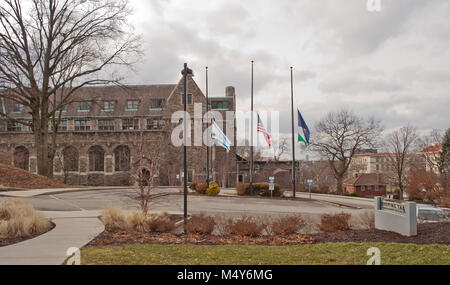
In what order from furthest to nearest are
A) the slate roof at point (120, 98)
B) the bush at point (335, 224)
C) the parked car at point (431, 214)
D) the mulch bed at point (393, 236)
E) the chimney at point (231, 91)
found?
the chimney at point (231, 91), the slate roof at point (120, 98), the parked car at point (431, 214), the bush at point (335, 224), the mulch bed at point (393, 236)

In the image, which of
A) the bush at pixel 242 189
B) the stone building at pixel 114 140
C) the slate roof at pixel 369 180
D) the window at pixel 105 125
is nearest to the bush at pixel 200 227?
the bush at pixel 242 189

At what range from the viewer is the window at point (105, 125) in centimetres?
5298

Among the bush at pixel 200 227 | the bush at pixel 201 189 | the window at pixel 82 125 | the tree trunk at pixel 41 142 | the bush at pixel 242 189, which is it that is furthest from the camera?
the window at pixel 82 125

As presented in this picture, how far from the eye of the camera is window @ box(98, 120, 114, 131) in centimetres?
5298

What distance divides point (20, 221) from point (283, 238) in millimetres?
8170

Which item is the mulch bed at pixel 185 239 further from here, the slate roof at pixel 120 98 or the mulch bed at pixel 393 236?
the slate roof at pixel 120 98

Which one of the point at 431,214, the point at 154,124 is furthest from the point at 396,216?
the point at 154,124

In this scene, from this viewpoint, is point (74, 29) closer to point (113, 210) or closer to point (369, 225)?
point (113, 210)

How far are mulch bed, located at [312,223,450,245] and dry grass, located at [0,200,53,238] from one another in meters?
8.79

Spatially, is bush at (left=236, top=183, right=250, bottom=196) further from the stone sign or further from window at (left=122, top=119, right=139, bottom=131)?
window at (left=122, top=119, right=139, bottom=131)
